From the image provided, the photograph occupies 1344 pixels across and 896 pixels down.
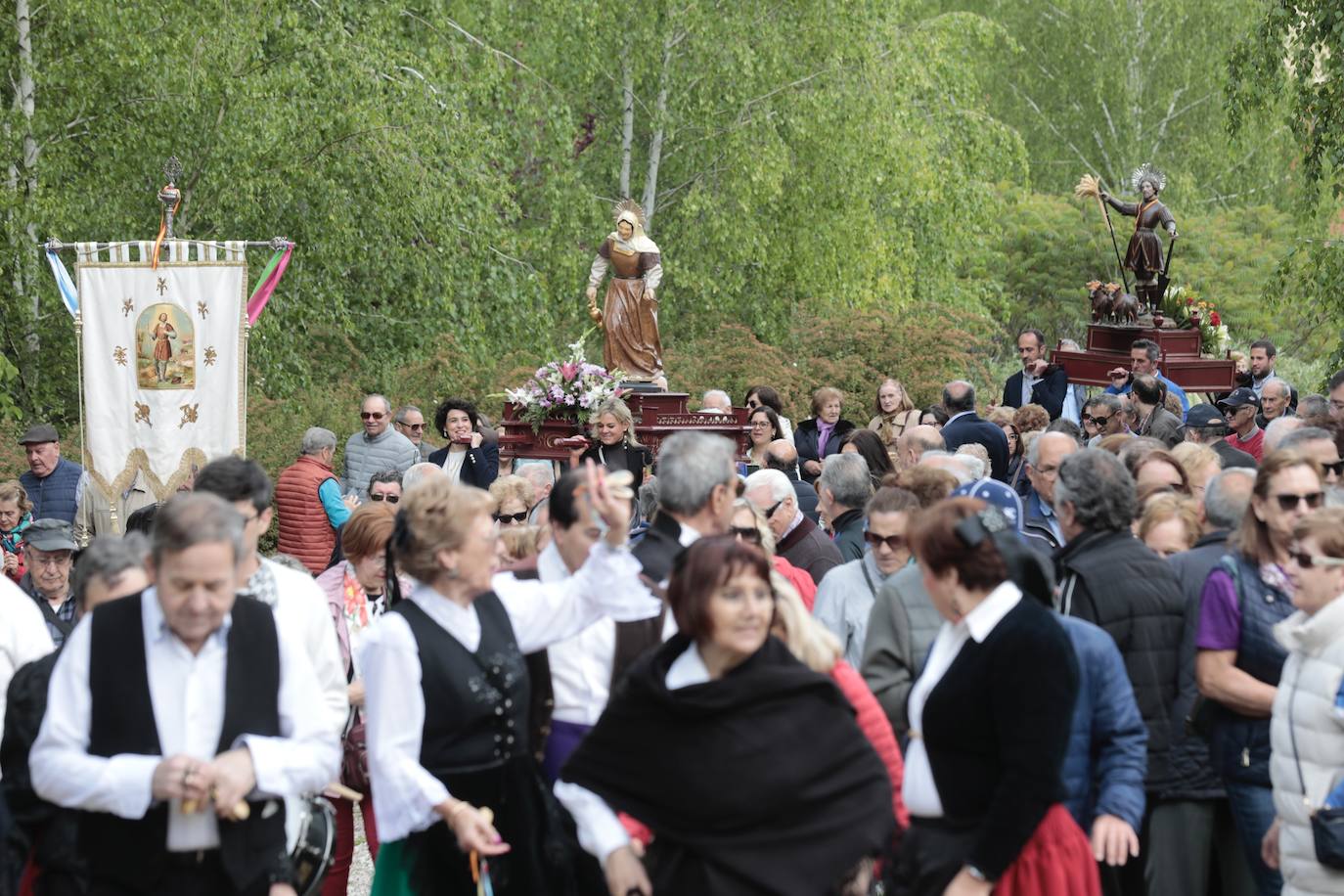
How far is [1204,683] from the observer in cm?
595

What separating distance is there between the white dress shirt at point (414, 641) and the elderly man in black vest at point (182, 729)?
0.67 feet

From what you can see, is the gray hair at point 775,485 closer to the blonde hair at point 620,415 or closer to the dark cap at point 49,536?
the dark cap at point 49,536

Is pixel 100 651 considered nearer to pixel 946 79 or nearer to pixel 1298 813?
pixel 1298 813

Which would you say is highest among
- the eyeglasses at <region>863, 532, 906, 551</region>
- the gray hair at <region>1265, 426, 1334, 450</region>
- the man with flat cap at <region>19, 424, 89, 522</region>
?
the gray hair at <region>1265, 426, 1334, 450</region>

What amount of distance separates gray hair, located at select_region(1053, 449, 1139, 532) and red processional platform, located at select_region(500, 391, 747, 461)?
741 cm

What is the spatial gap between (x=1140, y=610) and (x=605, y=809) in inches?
88.0

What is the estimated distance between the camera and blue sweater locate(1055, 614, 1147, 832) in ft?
17.2

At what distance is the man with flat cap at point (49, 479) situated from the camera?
12.7m

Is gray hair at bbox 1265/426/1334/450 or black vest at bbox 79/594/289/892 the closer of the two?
black vest at bbox 79/594/289/892

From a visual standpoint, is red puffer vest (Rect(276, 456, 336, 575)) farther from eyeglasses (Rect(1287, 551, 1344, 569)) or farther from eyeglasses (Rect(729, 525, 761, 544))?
eyeglasses (Rect(1287, 551, 1344, 569))

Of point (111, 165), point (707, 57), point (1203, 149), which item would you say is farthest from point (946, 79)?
point (111, 165)

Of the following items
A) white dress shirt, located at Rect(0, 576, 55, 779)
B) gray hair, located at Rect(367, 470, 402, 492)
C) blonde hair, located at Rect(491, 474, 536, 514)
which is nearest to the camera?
white dress shirt, located at Rect(0, 576, 55, 779)

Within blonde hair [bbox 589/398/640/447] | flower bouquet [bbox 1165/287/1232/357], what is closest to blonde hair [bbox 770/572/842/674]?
blonde hair [bbox 589/398/640/447]

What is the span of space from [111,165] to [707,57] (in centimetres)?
910
